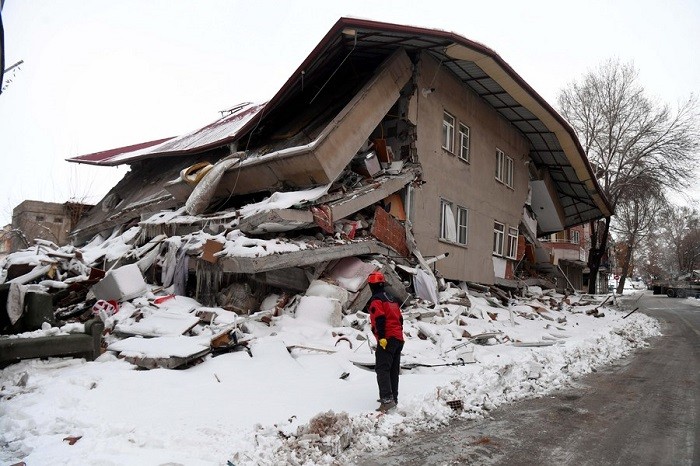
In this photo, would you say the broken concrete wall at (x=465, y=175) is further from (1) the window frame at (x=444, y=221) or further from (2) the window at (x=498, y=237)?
(2) the window at (x=498, y=237)

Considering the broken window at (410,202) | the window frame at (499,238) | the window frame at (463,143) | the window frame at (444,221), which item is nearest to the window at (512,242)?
the window frame at (499,238)

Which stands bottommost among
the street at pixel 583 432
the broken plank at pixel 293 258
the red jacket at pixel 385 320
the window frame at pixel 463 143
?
the street at pixel 583 432

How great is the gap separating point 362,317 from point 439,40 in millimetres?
7439

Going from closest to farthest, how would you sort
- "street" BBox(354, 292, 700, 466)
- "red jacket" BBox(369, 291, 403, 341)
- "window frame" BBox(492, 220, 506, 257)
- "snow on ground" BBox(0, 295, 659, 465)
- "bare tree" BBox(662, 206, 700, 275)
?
"snow on ground" BBox(0, 295, 659, 465), "street" BBox(354, 292, 700, 466), "red jacket" BBox(369, 291, 403, 341), "window frame" BBox(492, 220, 506, 257), "bare tree" BBox(662, 206, 700, 275)

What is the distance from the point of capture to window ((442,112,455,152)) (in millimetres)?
15477

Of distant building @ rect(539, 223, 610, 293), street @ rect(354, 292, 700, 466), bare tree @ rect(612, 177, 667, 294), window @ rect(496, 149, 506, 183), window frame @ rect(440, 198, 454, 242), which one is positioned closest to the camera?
street @ rect(354, 292, 700, 466)

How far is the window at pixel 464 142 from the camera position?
16388 millimetres

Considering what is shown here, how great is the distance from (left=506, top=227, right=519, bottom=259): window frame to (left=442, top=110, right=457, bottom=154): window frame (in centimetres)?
559

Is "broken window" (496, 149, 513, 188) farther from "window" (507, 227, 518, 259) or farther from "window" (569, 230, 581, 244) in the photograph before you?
"window" (569, 230, 581, 244)

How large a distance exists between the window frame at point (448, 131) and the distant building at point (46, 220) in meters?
15.5

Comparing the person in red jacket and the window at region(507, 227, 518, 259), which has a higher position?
the window at region(507, 227, 518, 259)

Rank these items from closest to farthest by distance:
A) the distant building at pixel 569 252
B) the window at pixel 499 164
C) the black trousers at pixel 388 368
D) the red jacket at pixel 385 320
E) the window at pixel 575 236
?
the black trousers at pixel 388 368 → the red jacket at pixel 385 320 → the window at pixel 499 164 → the distant building at pixel 569 252 → the window at pixel 575 236

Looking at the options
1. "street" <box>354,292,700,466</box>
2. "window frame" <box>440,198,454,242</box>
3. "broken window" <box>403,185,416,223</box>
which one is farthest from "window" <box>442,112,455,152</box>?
"street" <box>354,292,700,466</box>

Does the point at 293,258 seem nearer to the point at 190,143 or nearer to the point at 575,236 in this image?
the point at 190,143
